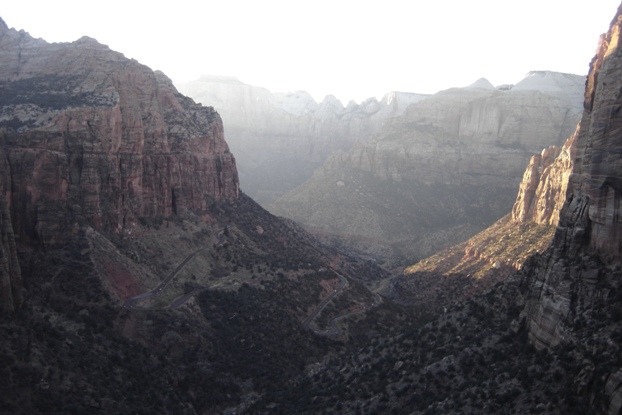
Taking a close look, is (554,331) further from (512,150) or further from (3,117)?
(512,150)

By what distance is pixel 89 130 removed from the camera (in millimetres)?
68938

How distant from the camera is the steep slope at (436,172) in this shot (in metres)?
152

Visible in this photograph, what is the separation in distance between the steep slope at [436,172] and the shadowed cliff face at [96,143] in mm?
61653

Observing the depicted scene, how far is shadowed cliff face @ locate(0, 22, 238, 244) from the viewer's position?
2468 inches

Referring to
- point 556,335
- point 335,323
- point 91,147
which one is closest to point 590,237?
point 556,335

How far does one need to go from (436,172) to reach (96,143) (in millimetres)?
123053

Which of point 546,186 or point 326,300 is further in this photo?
point 546,186

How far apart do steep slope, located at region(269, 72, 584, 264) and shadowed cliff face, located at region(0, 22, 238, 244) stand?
6165 centimetres

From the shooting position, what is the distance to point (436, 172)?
174 metres

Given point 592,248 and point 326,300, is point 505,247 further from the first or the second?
point 592,248

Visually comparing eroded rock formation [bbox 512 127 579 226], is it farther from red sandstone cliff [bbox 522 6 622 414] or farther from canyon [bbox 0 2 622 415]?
red sandstone cliff [bbox 522 6 622 414]

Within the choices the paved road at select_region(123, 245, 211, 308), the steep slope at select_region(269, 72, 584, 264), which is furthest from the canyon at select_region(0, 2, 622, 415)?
the steep slope at select_region(269, 72, 584, 264)

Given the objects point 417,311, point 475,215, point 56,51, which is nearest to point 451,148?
point 475,215

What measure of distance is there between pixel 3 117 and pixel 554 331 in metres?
63.4
